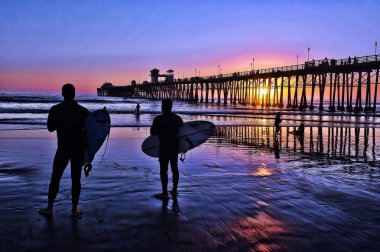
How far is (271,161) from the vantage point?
31.1 ft

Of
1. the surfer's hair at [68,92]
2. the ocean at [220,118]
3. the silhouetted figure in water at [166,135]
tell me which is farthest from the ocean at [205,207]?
the ocean at [220,118]

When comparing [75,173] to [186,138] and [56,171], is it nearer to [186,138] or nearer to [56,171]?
[56,171]

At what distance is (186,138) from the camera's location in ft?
19.8

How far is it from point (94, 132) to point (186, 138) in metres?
1.51

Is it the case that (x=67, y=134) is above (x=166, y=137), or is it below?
above

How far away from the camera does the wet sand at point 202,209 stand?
3902mm

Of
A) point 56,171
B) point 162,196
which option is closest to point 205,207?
point 162,196

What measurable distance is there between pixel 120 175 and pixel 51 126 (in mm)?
2880

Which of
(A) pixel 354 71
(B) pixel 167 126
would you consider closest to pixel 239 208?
(B) pixel 167 126

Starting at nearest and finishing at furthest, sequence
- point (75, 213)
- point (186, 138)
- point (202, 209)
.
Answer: point (75, 213) < point (202, 209) < point (186, 138)

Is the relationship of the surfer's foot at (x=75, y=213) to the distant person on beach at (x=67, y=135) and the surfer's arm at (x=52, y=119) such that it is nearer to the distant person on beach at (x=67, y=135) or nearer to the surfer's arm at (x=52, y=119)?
the distant person on beach at (x=67, y=135)

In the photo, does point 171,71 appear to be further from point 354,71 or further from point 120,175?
point 120,175

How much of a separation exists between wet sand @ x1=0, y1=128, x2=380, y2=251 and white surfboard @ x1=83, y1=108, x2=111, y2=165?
0.74 m

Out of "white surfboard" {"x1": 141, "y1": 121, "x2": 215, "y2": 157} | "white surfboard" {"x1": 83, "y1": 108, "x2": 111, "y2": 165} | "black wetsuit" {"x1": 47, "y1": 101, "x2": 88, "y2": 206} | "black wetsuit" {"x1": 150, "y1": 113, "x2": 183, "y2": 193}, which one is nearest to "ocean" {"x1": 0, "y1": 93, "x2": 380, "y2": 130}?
"white surfboard" {"x1": 141, "y1": 121, "x2": 215, "y2": 157}
